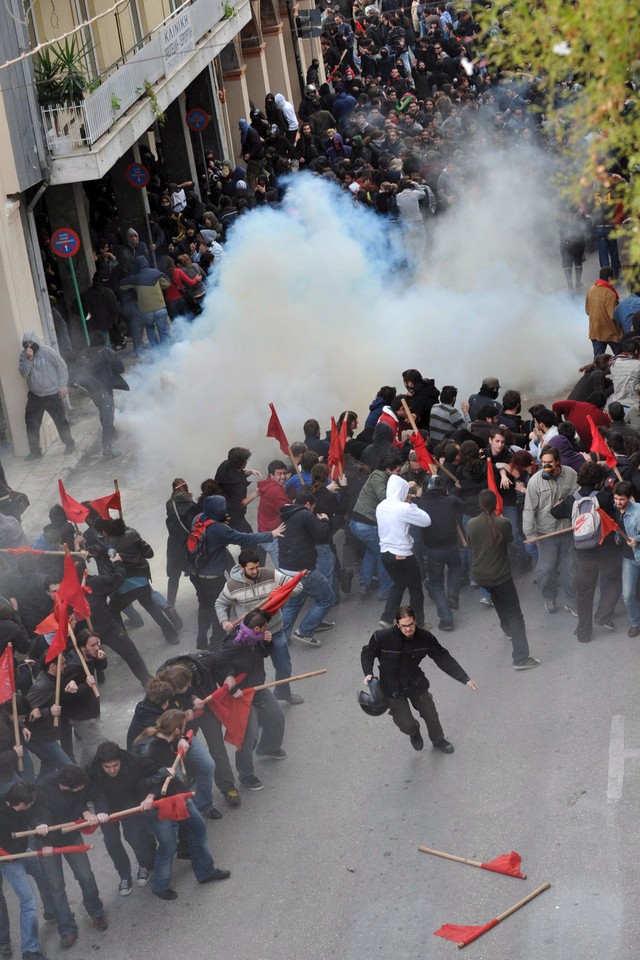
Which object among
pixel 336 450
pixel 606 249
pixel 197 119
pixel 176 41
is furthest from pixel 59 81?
pixel 336 450

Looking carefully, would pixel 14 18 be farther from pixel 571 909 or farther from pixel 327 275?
pixel 571 909

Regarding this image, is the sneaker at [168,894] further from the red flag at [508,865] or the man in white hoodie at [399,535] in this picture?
the man in white hoodie at [399,535]

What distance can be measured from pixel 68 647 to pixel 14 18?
9579mm

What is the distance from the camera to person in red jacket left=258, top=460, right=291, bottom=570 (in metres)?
11.2

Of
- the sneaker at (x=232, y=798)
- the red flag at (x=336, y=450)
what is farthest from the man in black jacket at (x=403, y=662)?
the red flag at (x=336, y=450)

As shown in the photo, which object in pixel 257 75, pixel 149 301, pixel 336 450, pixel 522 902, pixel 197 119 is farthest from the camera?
pixel 257 75

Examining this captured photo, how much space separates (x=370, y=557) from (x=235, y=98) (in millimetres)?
19808

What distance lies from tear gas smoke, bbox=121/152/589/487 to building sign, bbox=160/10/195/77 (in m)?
5.08

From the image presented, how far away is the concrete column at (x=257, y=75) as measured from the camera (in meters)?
30.2

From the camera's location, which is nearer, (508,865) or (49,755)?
(508,865)

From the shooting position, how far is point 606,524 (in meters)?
9.74

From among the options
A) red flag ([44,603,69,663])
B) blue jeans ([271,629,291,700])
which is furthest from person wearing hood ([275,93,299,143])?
red flag ([44,603,69,663])

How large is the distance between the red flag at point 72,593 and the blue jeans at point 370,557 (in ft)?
8.07

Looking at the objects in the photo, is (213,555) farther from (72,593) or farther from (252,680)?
(252,680)
